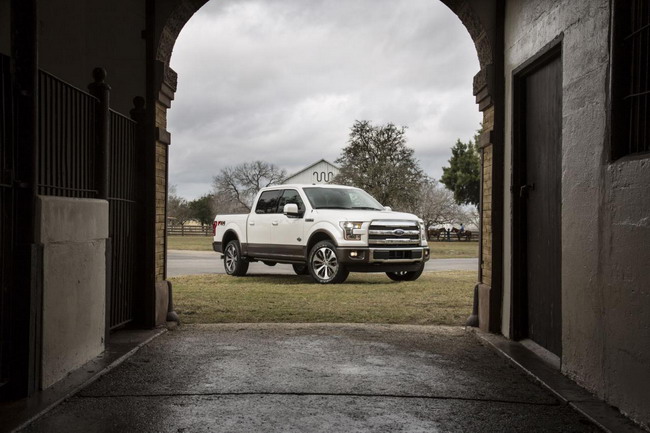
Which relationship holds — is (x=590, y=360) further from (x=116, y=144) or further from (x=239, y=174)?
(x=239, y=174)

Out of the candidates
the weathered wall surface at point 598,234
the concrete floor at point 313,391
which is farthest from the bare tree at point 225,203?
the weathered wall surface at point 598,234

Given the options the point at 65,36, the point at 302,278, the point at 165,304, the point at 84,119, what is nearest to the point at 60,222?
the point at 84,119

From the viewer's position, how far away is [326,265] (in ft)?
43.1

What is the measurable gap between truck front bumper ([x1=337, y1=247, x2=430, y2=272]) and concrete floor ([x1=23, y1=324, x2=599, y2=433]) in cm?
579

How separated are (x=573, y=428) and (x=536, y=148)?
10.5ft

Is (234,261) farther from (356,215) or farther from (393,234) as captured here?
(393,234)

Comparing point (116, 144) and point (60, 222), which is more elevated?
point (116, 144)

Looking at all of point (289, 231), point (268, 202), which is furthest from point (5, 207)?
point (268, 202)

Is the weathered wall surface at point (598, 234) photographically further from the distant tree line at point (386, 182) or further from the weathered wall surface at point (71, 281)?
the distant tree line at point (386, 182)

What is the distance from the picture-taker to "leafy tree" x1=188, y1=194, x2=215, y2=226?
71000 mm

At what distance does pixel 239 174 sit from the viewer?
2584 inches

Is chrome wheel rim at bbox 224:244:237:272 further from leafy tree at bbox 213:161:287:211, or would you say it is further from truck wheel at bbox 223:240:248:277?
leafy tree at bbox 213:161:287:211

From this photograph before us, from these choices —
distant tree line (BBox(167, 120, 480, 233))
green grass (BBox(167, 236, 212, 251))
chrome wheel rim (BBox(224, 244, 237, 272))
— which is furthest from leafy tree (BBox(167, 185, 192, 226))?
chrome wheel rim (BBox(224, 244, 237, 272))

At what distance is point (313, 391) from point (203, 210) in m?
68.9
